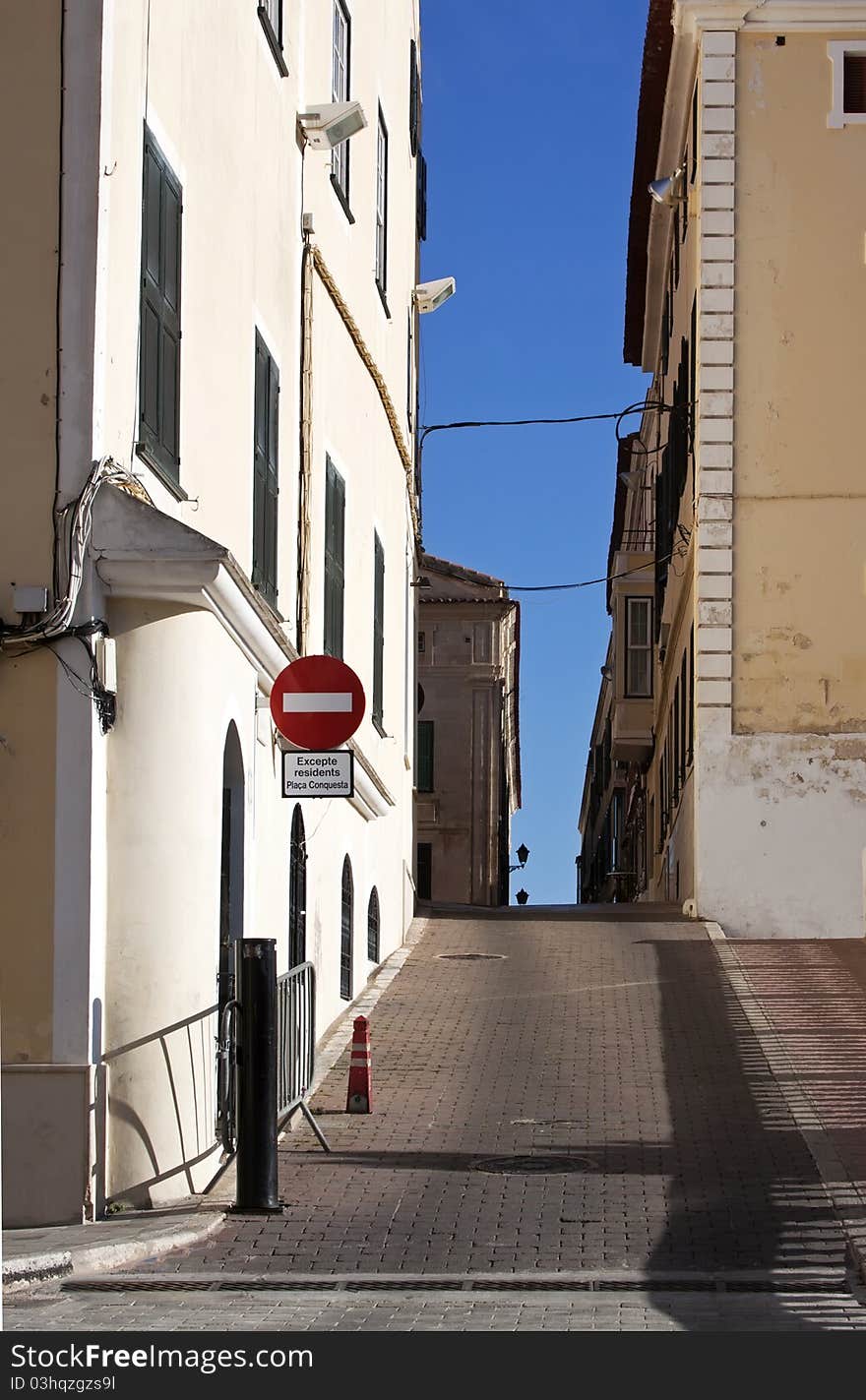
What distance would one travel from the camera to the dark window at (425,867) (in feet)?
180

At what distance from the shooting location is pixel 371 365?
2242cm

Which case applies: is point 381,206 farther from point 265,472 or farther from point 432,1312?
point 432,1312

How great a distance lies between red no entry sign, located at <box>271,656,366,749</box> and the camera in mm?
13398

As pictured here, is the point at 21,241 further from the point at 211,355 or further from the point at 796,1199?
the point at 796,1199

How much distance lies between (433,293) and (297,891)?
14871 mm

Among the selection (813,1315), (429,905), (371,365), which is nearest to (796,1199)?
(813,1315)

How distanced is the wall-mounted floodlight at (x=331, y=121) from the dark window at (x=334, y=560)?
2859 mm

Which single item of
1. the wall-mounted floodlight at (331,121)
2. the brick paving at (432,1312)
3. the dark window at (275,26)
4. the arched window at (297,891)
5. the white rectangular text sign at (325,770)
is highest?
the dark window at (275,26)

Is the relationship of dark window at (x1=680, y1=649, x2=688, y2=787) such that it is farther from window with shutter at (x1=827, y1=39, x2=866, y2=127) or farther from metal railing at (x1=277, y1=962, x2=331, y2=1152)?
metal railing at (x1=277, y1=962, x2=331, y2=1152)

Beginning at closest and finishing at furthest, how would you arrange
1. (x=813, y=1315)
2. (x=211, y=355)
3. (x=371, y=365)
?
(x=813, y=1315) → (x=211, y=355) → (x=371, y=365)

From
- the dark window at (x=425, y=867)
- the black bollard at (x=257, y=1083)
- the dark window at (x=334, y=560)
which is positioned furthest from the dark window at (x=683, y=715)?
the dark window at (x=425, y=867)

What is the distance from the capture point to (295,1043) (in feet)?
43.1

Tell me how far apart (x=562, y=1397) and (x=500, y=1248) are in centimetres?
361

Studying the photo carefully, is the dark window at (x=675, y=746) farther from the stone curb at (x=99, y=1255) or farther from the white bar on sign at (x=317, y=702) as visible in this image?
the stone curb at (x=99, y=1255)
